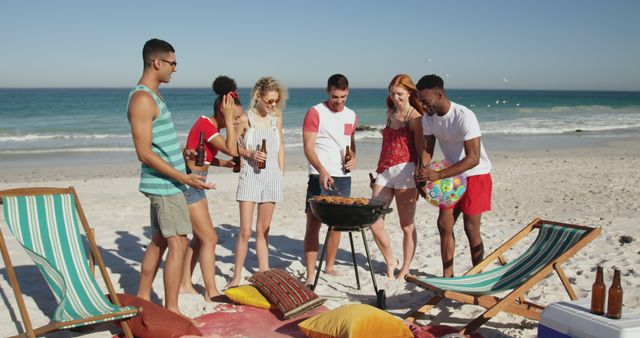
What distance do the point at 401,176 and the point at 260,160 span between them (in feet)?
4.32

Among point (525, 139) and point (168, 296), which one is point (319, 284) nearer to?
point (168, 296)

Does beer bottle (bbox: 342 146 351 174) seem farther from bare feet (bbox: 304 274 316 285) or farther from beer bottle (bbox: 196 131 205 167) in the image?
beer bottle (bbox: 196 131 205 167)

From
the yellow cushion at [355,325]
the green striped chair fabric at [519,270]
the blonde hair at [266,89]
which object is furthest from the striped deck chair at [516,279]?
the blonde hair at [266,89]

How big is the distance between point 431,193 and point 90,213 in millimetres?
6023

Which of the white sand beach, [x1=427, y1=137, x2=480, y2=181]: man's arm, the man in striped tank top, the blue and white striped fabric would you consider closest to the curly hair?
[x1=427, y1=137, x2=480, y2=181]: man's arm

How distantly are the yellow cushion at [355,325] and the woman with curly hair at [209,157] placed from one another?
1.17 metres

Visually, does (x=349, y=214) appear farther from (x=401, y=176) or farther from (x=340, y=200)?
(x=401, y=176)

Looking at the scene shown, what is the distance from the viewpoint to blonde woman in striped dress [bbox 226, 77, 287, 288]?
222 inches

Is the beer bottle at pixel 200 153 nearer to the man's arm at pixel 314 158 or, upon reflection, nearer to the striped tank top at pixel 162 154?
the striped tank top at pixel 162 154

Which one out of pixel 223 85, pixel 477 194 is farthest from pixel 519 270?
pixel 223 85

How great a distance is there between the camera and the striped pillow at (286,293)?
4.95 m

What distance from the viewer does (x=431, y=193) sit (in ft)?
17.7

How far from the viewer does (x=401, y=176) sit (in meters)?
5.80

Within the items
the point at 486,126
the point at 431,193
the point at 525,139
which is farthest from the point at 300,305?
the point at 486,126
